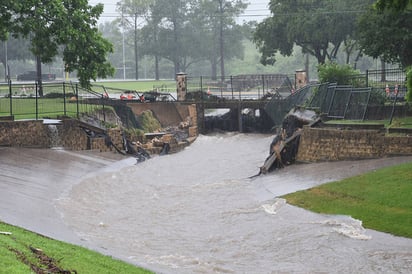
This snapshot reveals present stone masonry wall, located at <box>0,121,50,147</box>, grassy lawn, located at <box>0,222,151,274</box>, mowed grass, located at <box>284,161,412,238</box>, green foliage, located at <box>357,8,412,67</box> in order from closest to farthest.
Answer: grassy lawn, located at <box>0,222,151,274</box> → mowed grass, located at <box>284,161,412,238</box> → stone masonry wall, located at <box>0,121,50,147</box> → green foliage, located at <box>357,8,412,67</box>

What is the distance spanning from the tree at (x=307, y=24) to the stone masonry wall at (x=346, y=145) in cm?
3709

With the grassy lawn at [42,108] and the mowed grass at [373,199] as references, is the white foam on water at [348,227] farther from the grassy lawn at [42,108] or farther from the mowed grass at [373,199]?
the grassy lawn at [42,108]

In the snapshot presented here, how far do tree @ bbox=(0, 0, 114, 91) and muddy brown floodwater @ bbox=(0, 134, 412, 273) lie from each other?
373 cm

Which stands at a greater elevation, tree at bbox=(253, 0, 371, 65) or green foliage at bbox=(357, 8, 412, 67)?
tree at bbox=(253, 0, 371, 65)

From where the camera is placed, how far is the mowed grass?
1867 cm

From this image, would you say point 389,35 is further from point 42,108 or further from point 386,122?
point 42,108

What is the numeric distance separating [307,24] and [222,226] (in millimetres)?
47220

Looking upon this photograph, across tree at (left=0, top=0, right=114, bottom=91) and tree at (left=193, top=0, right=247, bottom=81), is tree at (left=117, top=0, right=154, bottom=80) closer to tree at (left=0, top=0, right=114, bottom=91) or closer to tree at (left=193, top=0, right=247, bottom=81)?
tree at (left=193, top=0, right=247, bottom=81)

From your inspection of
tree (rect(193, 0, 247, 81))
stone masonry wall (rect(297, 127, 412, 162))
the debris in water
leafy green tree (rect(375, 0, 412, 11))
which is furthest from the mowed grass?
tree (rect(193, 0, 247, 81))

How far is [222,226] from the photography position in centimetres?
2080

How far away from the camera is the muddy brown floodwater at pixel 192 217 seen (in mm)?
16781

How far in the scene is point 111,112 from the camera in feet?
136

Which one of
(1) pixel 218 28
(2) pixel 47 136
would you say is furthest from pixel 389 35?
(1) pixel 218 28

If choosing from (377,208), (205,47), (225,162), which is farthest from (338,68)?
(205,47)
